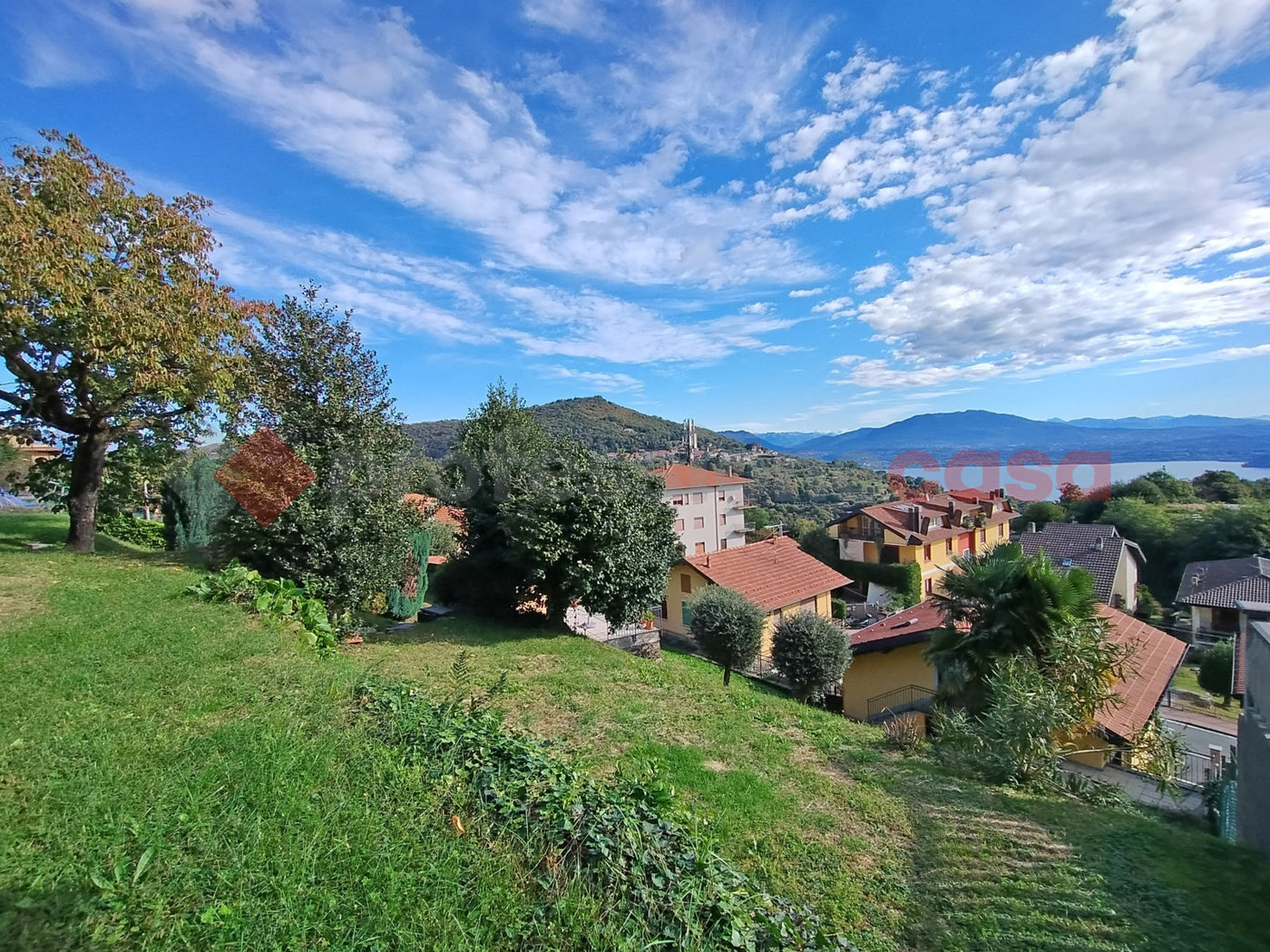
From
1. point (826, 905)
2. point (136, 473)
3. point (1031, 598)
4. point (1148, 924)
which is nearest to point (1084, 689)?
point (1031, 598)

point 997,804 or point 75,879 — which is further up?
point 75,879

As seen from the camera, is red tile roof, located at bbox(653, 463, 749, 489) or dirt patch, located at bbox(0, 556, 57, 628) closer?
dirt patch, located at bbox(0, 556, 57, 628)

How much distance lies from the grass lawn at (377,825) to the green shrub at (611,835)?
177mm

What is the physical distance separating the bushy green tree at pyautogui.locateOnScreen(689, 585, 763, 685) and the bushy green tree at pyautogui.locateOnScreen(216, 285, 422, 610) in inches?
292

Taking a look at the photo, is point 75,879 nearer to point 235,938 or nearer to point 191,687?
point 235,938

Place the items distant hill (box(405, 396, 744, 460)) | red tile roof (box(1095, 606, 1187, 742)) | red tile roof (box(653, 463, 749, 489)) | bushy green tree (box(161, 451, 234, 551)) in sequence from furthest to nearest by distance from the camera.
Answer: distant hill (box(405, 396, 744, 460))
red tile roof (box(653, 463, 749, 489))
bushy green tree (box(161, 451, 234, 551))
red tile roof (box(1095, 606, 1187, 742))

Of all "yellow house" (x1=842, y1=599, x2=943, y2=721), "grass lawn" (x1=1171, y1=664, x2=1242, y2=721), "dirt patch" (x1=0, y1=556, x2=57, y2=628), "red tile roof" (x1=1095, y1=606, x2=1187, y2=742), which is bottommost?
"grass lawn" (x1=1171, y1=664, x2=1242, y2=721)

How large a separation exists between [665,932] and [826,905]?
146 cm

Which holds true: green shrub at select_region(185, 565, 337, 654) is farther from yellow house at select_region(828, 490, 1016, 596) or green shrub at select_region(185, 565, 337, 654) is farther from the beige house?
yellow house at select_region(828, 490, 1016, 596)

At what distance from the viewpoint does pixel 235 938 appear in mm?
2018

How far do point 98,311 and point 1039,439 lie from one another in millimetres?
103903

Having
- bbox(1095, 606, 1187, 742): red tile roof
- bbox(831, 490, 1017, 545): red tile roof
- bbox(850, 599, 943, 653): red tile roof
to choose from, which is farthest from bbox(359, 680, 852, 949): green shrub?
bbox(831, 490, 1017, 545): red tile roof

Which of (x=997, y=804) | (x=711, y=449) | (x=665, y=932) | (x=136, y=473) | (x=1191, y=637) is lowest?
(x=1191, y=637)

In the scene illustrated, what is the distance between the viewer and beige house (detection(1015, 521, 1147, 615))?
24953 millimetres
